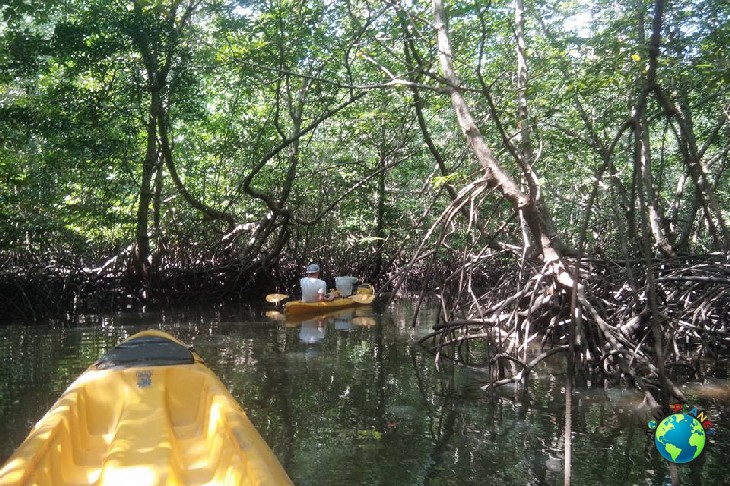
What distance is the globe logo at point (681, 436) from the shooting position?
80.3 inches

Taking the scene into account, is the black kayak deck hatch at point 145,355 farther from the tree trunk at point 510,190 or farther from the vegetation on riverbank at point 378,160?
the tree trunk at point 510,190

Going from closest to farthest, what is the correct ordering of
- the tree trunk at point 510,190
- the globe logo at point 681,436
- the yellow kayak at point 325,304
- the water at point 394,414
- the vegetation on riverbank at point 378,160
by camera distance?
the globe logo at point 681,436 < the water at point 394,414 < the tree trunk at point 510,190 < the vegetation on riverbank at point 378,160 < the yellow kayak at point 325,304

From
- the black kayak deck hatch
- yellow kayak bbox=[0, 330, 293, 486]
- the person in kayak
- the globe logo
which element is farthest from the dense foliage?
the globe logo

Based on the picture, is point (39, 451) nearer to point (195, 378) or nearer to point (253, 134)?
point (195, 378)

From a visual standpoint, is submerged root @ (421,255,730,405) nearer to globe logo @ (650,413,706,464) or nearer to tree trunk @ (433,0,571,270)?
tree trunk @ (433,0,571,270)

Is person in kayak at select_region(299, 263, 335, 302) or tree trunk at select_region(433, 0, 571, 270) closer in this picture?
tree trunk at select_region(433, 0, 571, 270)

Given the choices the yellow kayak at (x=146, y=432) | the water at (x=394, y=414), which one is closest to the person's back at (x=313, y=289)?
the water at (x=394, y=414)

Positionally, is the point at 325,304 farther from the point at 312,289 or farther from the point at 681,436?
the point at 681,436

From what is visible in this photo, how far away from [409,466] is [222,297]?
9595 millimetres

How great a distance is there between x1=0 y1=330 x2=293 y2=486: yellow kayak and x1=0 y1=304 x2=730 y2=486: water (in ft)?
2.25

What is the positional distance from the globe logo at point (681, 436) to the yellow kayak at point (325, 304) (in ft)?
26.8

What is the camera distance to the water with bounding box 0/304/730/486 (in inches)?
154

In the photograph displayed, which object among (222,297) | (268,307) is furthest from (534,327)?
(222,297)

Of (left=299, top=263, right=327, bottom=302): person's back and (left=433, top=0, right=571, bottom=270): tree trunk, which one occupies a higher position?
(left=433, top=0, right=571, bottom=270): tree trunk
